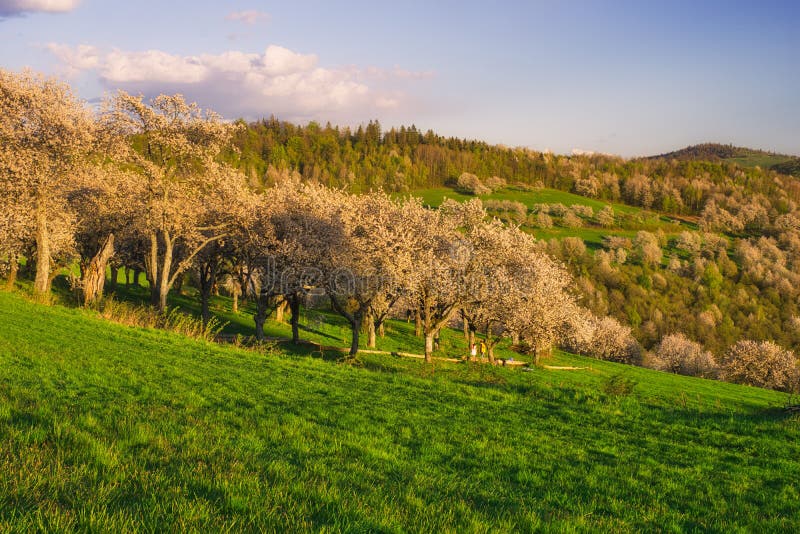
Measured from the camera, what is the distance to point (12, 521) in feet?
14.9

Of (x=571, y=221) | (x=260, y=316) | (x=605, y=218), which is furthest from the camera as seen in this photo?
(x=605, y=218)

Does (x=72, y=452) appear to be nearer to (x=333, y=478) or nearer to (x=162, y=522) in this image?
(x=162, y=522)

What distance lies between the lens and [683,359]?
9925cm

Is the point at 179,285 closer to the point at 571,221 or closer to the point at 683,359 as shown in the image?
the point at 683,359

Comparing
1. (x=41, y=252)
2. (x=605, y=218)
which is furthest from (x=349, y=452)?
(x=605, y=218)

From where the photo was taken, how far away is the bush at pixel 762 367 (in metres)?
83.9

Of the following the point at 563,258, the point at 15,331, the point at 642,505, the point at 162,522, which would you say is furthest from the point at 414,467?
the point at 563,258

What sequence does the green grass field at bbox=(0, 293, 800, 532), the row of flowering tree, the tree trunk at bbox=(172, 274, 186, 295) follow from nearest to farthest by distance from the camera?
the green grass field at bbox=(0, 293, 800, 532)
the row of flowering tree
the tree trunk at bbox=(172, 274, 186, 295)

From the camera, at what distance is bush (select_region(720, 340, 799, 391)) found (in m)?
83.9

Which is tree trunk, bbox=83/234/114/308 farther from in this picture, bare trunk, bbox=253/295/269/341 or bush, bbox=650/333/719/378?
bush, bbox=650/333/719/378

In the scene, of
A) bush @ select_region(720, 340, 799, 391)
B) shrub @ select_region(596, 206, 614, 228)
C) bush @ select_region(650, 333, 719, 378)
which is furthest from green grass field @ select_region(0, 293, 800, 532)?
shrub @ select_region(596, 206, 614, 228)

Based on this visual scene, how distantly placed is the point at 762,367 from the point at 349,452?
4037 inches

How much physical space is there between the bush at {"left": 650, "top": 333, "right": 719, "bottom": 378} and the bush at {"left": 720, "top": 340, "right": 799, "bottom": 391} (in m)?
4.38

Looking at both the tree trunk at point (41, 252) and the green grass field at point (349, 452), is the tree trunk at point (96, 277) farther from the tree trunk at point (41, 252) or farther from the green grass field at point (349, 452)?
the green grass field at point (349, 452)
